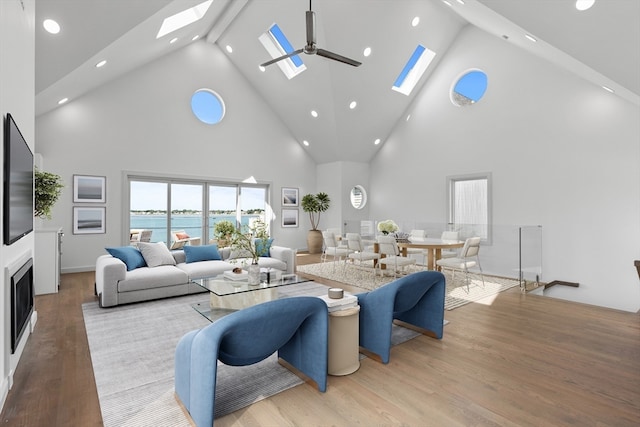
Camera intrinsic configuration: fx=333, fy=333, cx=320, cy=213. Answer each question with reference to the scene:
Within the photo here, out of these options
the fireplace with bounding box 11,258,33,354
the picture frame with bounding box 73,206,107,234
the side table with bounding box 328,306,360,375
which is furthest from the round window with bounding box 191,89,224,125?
the side table with bounding box 328,306,360,375

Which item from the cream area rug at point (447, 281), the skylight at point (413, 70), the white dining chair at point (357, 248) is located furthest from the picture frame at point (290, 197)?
the skylight at point (413, 70)

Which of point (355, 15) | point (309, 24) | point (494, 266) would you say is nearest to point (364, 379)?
point (309, 24)

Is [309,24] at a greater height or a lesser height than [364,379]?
greater

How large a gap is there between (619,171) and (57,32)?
8.27 metres

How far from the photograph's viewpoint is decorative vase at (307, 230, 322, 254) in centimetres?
992

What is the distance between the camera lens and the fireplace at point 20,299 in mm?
2395

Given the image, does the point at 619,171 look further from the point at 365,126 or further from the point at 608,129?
the point at 365,126

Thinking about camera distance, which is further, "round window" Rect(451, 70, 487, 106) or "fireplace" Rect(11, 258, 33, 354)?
"round window" Rect(451, 70, 487, 106)

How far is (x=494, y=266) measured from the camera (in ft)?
21.4

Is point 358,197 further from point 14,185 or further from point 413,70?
point 14,185

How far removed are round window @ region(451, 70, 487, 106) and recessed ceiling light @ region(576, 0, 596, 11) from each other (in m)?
4.28

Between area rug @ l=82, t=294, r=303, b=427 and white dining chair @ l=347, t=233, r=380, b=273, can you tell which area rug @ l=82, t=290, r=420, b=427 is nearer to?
area rug @ l=82, t=294, r=303, b=427

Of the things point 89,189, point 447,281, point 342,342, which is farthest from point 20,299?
point 447,281

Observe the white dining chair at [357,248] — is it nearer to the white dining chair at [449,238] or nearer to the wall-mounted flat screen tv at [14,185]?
the white dining chair at [449,238]
